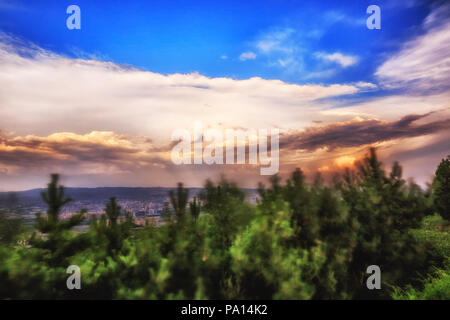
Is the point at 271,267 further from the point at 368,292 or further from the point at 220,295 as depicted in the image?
the point at 368,292

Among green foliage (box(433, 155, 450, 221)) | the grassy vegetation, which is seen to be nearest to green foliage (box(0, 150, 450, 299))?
the grassy vegetation

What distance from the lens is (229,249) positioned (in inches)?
547

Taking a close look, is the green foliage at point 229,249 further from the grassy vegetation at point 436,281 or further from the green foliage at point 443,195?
the green foliage at point 443,195

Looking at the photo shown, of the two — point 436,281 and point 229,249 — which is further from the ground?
point 229,249

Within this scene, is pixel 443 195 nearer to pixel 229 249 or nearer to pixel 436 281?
pixel 436 281

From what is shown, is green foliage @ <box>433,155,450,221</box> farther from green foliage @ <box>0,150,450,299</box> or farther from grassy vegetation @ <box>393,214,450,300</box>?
green foliage @ <box>0,150,450,299</box>

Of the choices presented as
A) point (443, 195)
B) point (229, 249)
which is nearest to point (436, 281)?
point (229, 249)

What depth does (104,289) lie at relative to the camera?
12.5 m

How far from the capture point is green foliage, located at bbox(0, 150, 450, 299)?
11781 millimetres

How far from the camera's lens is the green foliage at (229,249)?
11781 millimetres

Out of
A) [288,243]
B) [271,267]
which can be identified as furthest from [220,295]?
[288,243]

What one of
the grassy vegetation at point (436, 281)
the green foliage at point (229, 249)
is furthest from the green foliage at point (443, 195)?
the green foliage at point (229, 249)
